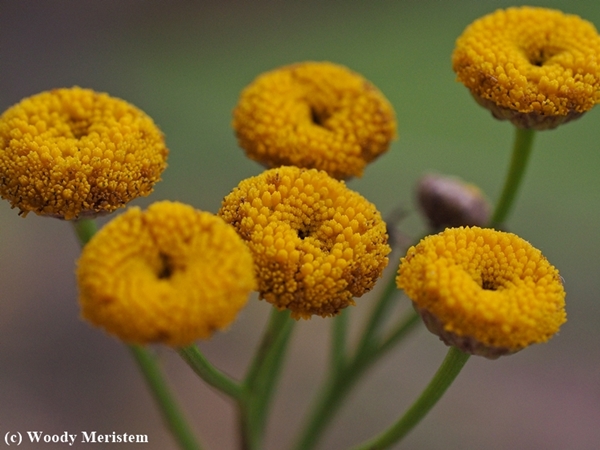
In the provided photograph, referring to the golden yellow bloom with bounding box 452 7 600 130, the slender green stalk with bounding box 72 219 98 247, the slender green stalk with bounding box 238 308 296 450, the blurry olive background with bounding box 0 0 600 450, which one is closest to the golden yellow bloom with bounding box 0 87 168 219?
the slender green stalk with bounding box 72 219 98 247

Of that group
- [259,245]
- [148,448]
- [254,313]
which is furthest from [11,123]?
[254,313]

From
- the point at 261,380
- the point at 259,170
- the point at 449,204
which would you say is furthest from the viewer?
the point at 259,170

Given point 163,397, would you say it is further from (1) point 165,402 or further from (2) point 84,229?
(2) point 84,229

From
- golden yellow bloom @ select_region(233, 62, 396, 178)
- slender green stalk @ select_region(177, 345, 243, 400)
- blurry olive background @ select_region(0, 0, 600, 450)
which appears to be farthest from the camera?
blurry olive background @ select_region(0, 0, 600, 450)

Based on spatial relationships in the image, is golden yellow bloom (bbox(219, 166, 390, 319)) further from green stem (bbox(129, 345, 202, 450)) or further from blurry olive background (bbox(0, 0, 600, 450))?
blurry olive background (bbox(0, 0, 600, 450))

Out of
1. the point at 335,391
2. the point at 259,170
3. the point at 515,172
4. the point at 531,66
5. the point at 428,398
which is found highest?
the point at 531,66

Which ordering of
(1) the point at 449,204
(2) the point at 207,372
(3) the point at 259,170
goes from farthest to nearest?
(3) the point at 259,170, (1) the point at 449,204, (2) the point at 207,372

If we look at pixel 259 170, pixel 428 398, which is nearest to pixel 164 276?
pixel 428 398
